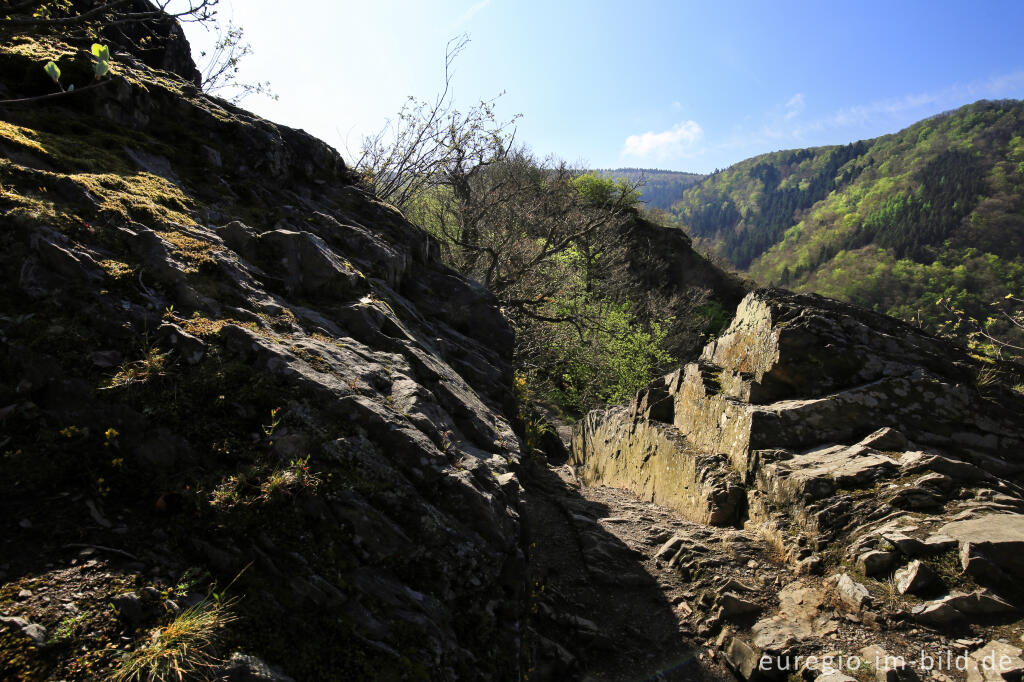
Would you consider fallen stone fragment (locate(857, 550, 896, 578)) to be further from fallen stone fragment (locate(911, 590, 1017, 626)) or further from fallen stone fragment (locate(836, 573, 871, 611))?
fallen stone fragment (locate(911, 590, 1017, 626))

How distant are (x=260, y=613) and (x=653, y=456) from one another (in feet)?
23.2

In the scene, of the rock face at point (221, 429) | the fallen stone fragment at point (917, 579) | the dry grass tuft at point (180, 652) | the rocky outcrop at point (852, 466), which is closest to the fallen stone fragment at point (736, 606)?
the rocky outcrop at point (852, 466)

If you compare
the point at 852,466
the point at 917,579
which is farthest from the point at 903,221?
the point at 917,579

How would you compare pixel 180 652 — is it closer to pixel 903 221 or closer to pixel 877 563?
pixel 877 563

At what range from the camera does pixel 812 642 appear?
397cm

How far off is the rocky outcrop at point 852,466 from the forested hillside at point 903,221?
125 ft

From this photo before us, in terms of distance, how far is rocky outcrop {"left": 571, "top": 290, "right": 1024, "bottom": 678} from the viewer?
12.6ft

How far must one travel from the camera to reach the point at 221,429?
315cm

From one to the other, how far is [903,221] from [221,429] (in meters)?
112

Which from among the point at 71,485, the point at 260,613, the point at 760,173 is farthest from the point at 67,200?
the point at 760,173

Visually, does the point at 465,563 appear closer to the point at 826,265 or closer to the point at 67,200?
the point at 67,200

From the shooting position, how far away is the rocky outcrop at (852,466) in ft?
12.6

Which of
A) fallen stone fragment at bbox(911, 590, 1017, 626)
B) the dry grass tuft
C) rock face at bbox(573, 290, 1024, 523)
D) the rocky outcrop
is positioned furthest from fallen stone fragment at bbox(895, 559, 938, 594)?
the dry grass tuft

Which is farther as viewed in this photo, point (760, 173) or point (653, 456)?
point (760, 173)
